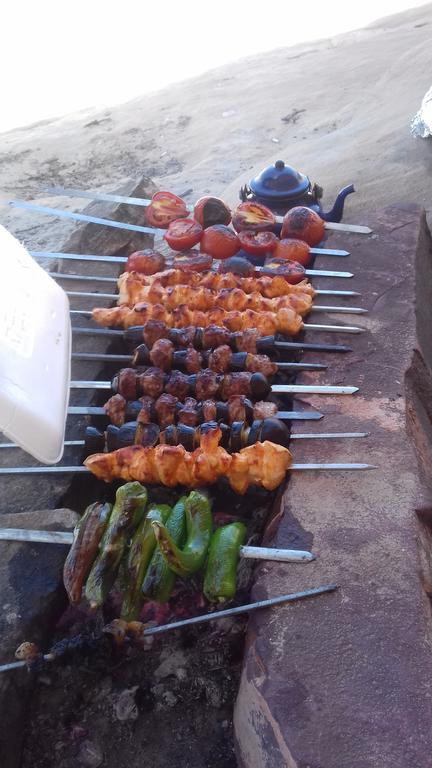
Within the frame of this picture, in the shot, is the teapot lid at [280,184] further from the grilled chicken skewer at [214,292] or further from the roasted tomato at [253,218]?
the grilled chicken skewer at [214,292]

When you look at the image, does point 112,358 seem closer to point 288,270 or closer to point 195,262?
point 195,262

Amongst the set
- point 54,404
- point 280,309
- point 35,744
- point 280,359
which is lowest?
point 35,744

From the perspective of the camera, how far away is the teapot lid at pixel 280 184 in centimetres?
515

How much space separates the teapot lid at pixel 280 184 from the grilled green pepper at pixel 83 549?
326cm

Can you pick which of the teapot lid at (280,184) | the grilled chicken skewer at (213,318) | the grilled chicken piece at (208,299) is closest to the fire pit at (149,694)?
the grilled chicken skewer at (213,318)

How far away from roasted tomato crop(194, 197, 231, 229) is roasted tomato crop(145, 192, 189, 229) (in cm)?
20

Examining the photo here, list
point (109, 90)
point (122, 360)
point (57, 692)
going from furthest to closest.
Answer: point (109, 90)
point (122, 360)
point (57, 692)

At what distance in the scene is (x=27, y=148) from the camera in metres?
10.5

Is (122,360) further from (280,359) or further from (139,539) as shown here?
(139,539)

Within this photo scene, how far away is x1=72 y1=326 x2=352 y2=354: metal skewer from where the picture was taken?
3.72 meters

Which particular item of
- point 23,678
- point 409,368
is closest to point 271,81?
point 409,368

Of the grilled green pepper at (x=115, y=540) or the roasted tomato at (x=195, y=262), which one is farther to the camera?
the roasted tomato at (x=195, y=262)

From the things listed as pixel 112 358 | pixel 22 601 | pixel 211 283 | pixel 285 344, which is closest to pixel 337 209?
pixel 211 283

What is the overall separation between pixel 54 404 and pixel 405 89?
7996 mm
